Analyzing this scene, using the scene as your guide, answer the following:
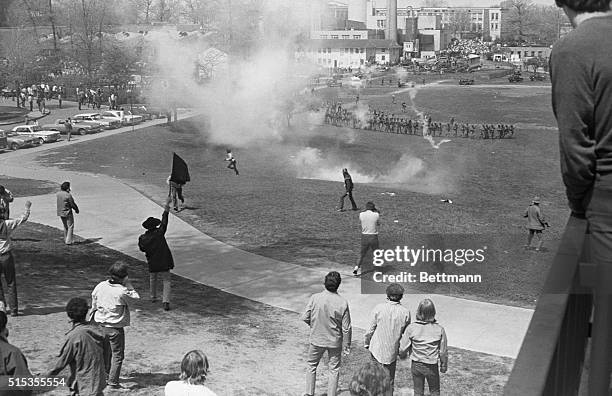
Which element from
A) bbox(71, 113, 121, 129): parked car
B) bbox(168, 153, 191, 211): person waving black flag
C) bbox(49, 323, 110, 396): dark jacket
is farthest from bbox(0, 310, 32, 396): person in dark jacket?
bbox(71, 113, 121, 129): parked car

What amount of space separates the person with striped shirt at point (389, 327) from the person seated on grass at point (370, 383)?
2.55 meters

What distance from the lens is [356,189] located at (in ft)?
75.7

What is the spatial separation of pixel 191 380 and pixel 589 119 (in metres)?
3.67

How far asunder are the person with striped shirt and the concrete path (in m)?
2.04

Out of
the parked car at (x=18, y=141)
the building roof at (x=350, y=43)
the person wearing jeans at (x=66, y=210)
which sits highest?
the building roof at (x=350, y=43)

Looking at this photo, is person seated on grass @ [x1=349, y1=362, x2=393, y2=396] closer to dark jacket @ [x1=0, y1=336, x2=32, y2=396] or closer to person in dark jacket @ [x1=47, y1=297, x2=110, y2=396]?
dark jacket @ [x1=0, y1=336, x2=32, y2=396]

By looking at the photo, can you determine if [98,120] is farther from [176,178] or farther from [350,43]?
[350,43]

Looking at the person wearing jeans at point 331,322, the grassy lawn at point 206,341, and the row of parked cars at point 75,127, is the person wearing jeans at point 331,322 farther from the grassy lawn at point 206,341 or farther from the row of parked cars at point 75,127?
the row of parked cars at point 75,127

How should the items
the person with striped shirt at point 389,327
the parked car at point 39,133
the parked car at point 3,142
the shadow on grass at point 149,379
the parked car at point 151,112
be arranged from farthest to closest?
the parked car at point 151,112 → the parked car at point 39,133 → the parked car at point 3,142 → the shadow on grass at point 149,379 → the person with striped shirt at point 389,327

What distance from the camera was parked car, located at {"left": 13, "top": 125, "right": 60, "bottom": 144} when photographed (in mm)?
37812

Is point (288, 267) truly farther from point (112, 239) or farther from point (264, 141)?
point (264, 141)

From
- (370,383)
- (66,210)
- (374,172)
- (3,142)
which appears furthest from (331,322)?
(3,142)

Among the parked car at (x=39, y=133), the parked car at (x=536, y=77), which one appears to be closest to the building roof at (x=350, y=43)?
the parked car at (x=39, y=133)

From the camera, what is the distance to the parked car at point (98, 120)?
140 ft
